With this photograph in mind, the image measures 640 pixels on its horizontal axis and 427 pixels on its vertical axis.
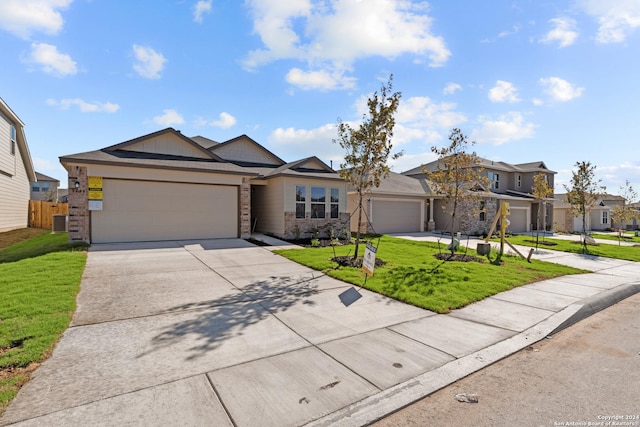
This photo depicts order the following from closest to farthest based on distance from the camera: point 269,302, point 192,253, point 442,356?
point 442,356
point 269,302
point 192,253

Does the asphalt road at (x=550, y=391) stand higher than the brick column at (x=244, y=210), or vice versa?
the brick column at (x=244, y=210)

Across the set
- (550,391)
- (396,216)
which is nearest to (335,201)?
(396,216)

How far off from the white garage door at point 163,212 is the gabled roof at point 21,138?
990cm

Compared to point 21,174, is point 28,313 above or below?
below

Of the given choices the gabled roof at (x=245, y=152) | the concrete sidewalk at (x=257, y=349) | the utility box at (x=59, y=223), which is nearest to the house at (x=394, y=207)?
the gabled roof at (x=245, y=152)

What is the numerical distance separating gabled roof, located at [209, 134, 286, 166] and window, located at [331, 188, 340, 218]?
5.43 m

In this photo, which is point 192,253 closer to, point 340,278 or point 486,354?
point 340,278

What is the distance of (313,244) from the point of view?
13469mm

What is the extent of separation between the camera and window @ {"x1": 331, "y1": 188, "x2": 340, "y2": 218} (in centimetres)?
1714

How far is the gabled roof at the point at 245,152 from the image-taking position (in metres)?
19.7

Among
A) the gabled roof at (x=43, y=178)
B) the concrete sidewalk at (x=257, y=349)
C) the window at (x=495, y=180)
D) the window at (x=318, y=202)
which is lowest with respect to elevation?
the concrete sidewalk at (x=257, y=349)

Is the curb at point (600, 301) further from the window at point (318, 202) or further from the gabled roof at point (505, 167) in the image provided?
the gabled roof at point (505, 167)

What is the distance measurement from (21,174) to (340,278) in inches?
921

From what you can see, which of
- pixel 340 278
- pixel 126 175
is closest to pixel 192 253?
pixel 126 175
